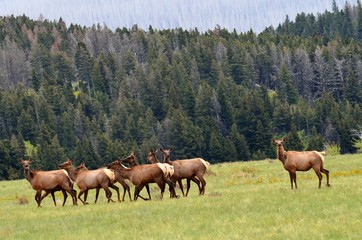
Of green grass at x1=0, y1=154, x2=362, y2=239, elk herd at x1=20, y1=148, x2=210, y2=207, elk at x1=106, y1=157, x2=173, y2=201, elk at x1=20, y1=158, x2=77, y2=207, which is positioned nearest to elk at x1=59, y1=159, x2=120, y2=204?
elk herd at x1=20, y1=148, x2=210, y2=207

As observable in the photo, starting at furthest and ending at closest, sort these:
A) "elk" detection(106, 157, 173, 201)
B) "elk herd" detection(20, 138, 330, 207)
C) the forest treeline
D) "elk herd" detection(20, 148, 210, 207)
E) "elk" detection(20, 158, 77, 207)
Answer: the forest treeline < "elk" detection(20, 158, 77, 207) < "elk herd" detection(20, 148, 210, 207) < "elk" detection(106, 157, 173, 201) < "elk herd" detection(20, 138, 330, 207)

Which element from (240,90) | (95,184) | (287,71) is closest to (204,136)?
(240,90)

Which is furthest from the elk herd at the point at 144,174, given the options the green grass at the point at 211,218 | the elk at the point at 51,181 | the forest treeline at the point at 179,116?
the forest treeline at the point at 179,116

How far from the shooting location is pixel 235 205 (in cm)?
1988

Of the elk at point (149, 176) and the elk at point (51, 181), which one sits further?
the elk at point (51, 181)

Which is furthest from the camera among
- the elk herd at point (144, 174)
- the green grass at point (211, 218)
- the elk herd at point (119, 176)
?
the elk herd at point (119, 176)

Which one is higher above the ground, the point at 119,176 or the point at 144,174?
the point at 144,174

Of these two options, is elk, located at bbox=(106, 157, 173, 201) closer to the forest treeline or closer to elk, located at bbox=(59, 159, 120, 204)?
elk, located at bbox=(59, 159, 120, 204)

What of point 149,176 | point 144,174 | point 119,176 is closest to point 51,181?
point 119,176

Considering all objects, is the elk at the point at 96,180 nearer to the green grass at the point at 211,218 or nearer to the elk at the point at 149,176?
the elk at the point at 149,176

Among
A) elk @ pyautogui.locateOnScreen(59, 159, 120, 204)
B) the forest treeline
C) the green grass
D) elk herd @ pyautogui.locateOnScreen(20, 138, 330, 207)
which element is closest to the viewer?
the green grass

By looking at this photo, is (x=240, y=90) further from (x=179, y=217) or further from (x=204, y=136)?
(x=179, y=217)

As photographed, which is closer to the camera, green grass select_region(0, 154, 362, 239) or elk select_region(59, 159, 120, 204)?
green grass select_region(0, 154, 362, 239)

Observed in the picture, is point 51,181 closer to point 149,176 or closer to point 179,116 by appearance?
point 149,176
